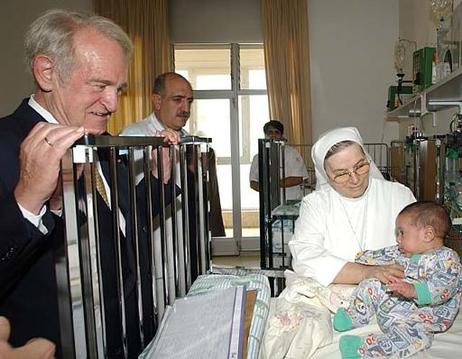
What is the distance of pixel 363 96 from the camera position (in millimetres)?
5742

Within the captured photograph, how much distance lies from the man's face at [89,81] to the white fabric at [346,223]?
860mm

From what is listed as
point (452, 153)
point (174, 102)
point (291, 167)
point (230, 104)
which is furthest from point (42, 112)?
point (230, 104)

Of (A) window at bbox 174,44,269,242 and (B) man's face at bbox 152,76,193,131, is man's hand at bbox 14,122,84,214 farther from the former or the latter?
(A) window at bbox 174,44,269,242

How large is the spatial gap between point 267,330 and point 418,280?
53cm

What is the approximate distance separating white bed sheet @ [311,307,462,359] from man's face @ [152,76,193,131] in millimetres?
2090

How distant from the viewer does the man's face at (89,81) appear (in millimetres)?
1274

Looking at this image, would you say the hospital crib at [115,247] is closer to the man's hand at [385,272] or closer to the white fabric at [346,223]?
the white fabric at [346,223]

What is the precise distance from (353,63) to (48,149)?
18.0 feet

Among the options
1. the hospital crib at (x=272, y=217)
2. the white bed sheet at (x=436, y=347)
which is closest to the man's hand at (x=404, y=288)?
the white bed sheet at (x=436, y=347)

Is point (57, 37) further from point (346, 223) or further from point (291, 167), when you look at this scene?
point (291, 167)

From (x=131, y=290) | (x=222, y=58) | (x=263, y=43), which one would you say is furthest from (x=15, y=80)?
(x=131, y=290)

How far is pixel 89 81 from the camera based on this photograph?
1299 mm

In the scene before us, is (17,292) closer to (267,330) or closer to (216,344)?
(216,344)

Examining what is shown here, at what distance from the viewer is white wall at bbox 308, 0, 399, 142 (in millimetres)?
5676
